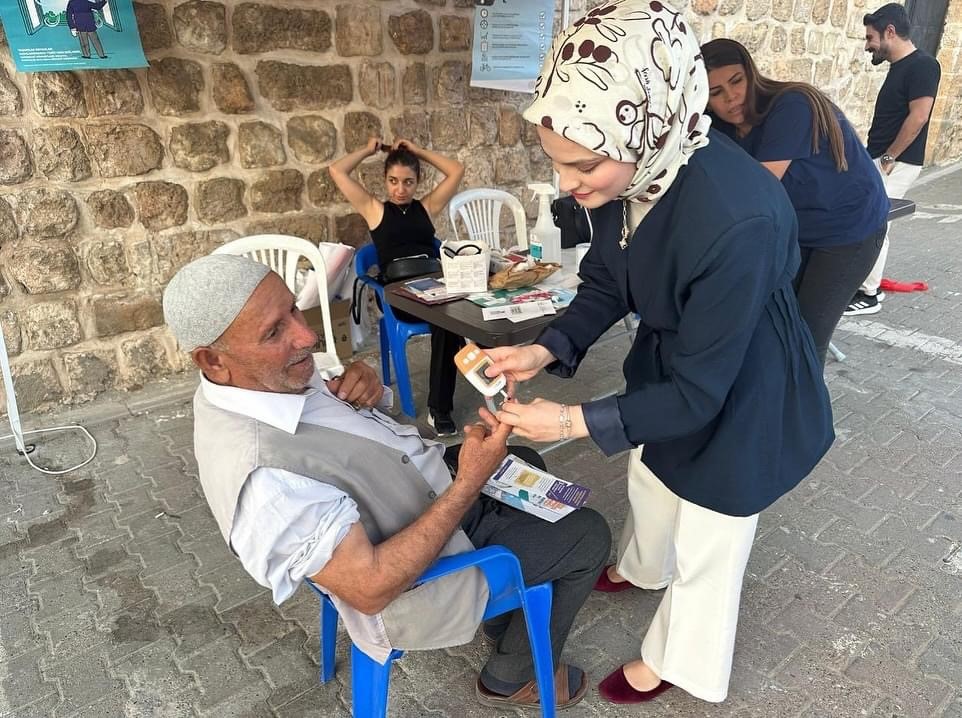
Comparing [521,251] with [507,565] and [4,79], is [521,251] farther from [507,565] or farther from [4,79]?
[4,79]

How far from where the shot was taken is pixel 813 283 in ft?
9.01

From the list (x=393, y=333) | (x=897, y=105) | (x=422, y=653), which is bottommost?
(x=422, y=653)

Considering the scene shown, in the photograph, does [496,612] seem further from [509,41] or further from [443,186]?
[509,41]

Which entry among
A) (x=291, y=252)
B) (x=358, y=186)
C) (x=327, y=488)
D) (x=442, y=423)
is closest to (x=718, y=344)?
(x=327, y=488)

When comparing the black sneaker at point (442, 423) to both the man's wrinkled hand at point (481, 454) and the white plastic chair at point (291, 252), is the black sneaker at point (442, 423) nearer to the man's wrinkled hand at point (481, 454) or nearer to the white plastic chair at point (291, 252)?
the white plastic chair at point (291, 252)

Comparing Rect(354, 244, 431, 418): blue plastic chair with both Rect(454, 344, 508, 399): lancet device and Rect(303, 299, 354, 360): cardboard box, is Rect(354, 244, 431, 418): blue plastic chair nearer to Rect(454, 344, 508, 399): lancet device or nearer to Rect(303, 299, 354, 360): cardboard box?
Rect(303, 299, 354, 360): cardboard box

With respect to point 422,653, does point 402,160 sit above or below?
above

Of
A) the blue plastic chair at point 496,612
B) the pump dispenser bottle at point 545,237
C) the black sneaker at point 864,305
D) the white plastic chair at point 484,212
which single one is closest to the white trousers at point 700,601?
the blue plastic chair at point 496,612

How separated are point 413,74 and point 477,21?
56cm

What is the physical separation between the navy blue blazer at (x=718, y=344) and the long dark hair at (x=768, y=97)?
137 centimetres

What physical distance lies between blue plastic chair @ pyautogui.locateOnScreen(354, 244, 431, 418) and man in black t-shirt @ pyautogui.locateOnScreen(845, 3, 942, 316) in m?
3.09

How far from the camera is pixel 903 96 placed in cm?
468

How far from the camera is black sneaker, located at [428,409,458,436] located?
3.26m

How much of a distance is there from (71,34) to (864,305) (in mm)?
4839
